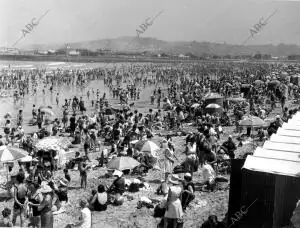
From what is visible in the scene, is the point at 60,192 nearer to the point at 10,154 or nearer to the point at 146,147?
the point at 10,154

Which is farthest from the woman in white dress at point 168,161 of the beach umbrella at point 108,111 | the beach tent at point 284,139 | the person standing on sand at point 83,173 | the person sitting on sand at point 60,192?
the beach umbrella at point 108,111

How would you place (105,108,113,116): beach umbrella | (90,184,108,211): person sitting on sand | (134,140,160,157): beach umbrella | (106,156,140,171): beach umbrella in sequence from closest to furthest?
(90,184,108,211): person sitting on sand, (106,156,140,171): beach umbrella, (134,140,160,157): beach umbrella, (105,108,113,116): beach umbrella

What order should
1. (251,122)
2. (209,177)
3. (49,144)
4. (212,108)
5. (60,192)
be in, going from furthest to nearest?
(212,108) < (251,122) < (49,144) < (209,177) < (60,192)

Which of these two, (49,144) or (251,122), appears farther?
(251,122)

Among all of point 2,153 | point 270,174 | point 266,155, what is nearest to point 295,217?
point 270,174

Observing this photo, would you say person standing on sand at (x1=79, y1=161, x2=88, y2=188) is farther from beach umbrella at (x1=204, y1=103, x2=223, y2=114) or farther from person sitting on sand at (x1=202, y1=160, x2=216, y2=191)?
beach umbrella at (x1=204, y1=103, x2=223, y2=114)

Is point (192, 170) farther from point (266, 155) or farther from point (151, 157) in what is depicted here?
point (266, 155)

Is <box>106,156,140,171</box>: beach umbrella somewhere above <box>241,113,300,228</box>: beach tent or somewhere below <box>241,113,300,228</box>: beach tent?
below

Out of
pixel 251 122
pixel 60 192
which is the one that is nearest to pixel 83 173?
pixel 60 192

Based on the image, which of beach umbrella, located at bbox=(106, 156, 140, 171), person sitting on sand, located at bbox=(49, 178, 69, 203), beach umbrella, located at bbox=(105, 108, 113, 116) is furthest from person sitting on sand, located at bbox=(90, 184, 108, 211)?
beach umbrella, located at bbox=(105, 108, 113, 116)

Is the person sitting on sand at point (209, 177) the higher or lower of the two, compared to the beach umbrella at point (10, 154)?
lower

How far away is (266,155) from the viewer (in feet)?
28.3

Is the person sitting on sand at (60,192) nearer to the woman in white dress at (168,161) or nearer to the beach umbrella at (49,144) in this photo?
the beach umbrella at (49,144)

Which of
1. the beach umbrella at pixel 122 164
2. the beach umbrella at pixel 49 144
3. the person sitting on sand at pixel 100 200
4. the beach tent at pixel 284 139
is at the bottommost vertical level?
the person sitting on sand at pixel 100 200
